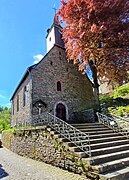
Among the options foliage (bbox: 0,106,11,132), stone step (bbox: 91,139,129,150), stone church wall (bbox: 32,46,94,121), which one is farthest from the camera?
foliage (bbox: 0,106,11,132)

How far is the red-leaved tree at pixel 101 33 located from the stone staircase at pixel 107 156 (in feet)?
22.6

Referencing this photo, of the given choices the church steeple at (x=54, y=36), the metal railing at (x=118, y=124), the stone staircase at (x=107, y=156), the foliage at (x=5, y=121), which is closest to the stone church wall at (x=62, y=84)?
the church steeple at (x=54, y=36)

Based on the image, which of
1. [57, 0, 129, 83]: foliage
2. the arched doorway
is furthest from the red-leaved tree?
the arched doorway

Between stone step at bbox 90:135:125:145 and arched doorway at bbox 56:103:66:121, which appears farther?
arched doorway at bbox 56:103:66:121

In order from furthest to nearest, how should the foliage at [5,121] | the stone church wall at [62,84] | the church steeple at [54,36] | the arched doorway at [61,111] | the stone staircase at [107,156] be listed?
1. the foliage at [5,121]
2. the church steeple at [54,36]
3. the arched doorway at [61,111]
4. the stone church wall at [62,84]
5. the stone staircase at [107,156]

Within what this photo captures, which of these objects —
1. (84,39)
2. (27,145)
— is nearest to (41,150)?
(27,145)

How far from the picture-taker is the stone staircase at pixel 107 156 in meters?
4.91

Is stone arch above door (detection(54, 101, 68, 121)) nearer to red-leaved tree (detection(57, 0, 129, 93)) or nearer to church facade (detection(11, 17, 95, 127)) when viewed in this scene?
church facade (detection(11, 17, 95, 127))

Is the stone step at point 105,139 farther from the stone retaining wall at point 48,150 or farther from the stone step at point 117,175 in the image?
the stone step at point 117,175

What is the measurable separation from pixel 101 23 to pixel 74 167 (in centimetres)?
1044

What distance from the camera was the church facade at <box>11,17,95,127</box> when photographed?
1338cm

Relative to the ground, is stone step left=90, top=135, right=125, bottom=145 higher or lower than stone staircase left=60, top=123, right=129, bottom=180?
higher

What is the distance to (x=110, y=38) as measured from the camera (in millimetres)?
12383

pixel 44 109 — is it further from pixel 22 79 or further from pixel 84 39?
pixel 84 39
